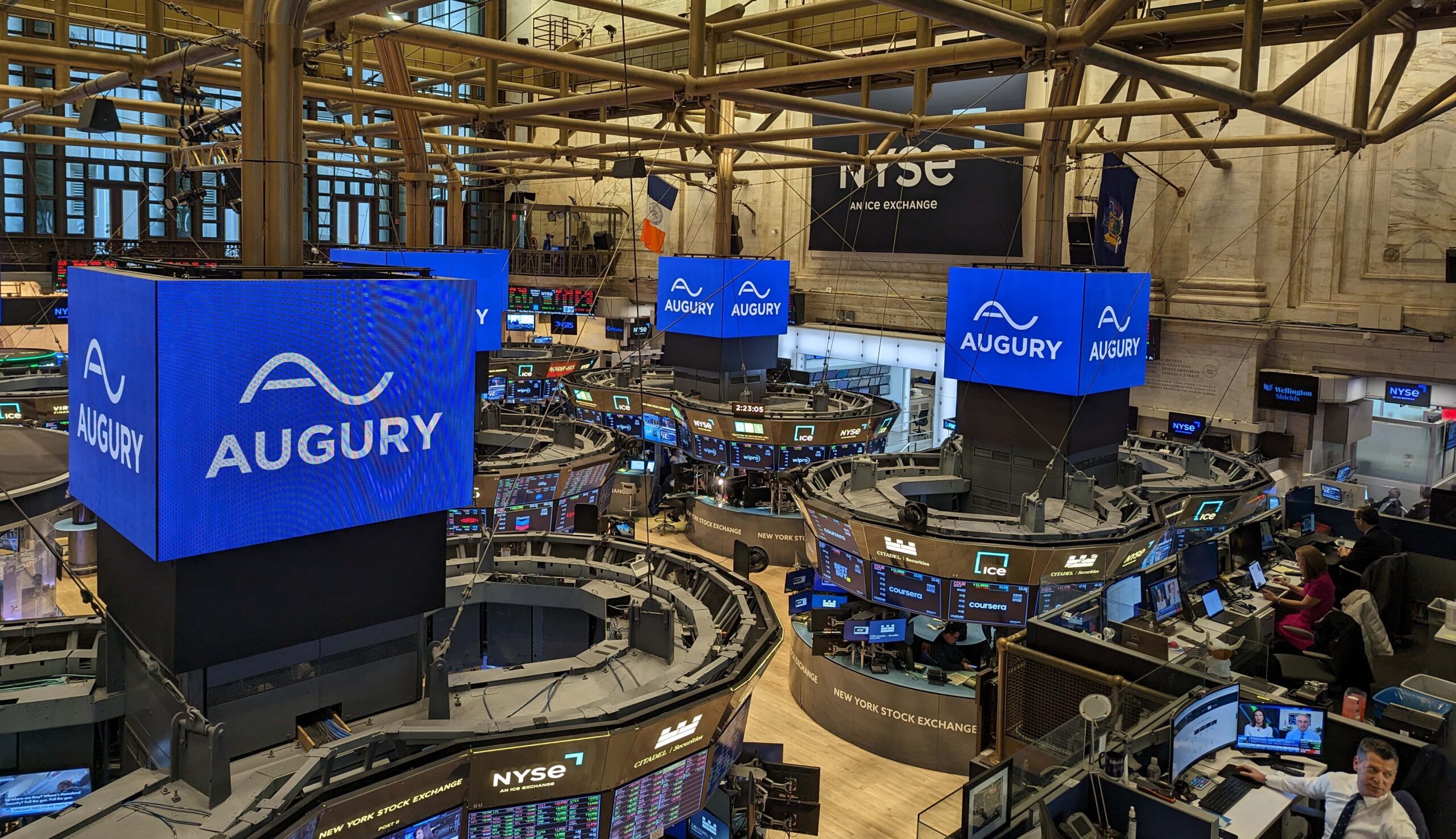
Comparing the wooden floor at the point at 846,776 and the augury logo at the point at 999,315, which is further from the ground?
the augury logo at the point at 999,315

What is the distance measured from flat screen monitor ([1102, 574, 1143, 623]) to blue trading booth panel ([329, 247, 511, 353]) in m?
9.61

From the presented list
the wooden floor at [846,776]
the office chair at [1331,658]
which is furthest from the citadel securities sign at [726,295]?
the office chair at [1331,658]

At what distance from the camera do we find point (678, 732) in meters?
6.54

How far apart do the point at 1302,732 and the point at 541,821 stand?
6.11 metres

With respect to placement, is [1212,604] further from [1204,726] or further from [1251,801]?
[1251,801]

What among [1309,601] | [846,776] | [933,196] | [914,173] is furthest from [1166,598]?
[914,173]

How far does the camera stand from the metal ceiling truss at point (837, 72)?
6.80m

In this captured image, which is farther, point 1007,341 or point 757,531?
point 757,531

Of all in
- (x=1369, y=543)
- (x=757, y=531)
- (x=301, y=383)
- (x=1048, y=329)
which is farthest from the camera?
(x=757, y=531)

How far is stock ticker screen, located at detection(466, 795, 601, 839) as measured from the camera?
20.3 ft

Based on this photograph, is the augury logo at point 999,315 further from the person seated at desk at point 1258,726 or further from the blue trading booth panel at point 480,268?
the blue trading booth panel at point 480,268

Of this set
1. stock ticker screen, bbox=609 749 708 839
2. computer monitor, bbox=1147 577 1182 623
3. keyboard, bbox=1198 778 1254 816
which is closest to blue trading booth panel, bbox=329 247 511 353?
computer monitor, bbox=1147 577 1182 623

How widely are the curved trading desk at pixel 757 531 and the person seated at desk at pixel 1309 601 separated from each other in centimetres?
915

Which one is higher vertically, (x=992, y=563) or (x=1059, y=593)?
(x=992, y=563)
